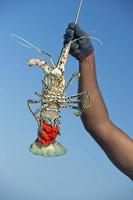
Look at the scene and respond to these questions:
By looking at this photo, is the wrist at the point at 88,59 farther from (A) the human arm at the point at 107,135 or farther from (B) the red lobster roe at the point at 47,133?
(B) the red lobster roe at the point at 47,133

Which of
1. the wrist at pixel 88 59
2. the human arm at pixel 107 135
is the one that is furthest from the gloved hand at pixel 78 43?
the human arm at pixel 107 135

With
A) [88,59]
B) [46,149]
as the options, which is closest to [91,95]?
[88,59]

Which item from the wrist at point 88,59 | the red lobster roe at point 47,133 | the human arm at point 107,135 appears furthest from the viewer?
the human arm at point 107,135

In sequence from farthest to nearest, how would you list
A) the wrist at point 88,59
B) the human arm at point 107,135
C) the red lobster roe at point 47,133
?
1. the human arm at point 107,135
2. the wrist at point 88,59
3. the red lobster roe at point 47,133

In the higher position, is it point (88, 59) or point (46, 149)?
point (88, 59)

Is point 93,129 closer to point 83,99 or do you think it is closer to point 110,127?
point 110,127

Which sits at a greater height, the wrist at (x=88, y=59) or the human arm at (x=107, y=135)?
the wrist at (x=88, y=59)

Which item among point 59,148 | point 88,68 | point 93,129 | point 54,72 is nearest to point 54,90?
point 54,72

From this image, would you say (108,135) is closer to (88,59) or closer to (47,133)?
(88,59)
